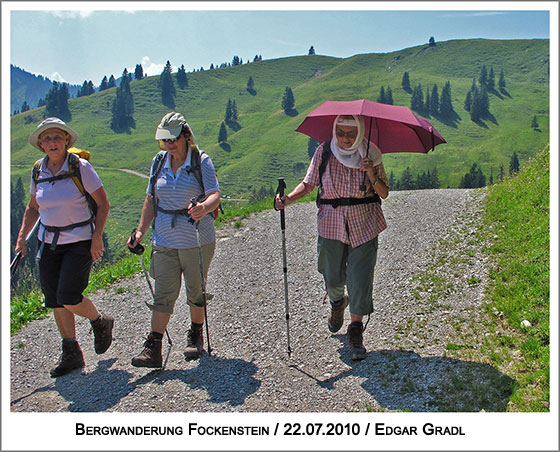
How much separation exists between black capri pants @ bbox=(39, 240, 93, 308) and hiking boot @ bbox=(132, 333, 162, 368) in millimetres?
1035

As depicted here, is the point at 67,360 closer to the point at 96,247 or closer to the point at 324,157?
the point at 96,247

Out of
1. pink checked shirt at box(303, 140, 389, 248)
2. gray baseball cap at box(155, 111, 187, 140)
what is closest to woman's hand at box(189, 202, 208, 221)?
gray baseball cap at box(155, 111, 187, 140)

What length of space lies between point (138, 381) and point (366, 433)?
118 inches

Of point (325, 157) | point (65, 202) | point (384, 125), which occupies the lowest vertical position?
point (65, 202)

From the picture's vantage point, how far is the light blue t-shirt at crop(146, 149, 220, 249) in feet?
21.0

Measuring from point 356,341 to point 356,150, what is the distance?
2.46m

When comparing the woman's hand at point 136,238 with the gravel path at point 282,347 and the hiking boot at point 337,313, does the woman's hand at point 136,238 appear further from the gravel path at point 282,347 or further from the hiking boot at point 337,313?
the hiking boot at point 337,313

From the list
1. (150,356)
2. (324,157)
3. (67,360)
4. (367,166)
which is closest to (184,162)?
(324,157)

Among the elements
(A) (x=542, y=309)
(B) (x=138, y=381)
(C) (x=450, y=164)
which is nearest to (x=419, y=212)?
(A) (x=542, y=309)

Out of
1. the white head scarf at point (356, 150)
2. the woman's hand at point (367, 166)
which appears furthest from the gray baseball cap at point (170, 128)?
the woman's hand at point (367, 166)

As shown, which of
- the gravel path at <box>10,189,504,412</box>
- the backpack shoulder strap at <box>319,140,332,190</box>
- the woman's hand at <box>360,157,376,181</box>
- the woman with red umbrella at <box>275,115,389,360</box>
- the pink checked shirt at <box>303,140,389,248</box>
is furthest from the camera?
the backpack shoulder strap at <box>319,140,332,190</box>

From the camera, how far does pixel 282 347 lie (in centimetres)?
745

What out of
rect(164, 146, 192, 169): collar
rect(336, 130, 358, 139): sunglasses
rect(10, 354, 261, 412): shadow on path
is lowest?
rect(10, 354, 261, 412): shadow on path

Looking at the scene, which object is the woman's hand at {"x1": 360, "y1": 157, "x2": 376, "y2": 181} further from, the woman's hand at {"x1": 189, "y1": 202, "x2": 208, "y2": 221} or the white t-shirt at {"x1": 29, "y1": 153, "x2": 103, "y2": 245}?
the white t-shirt at {"x1": 29, "y1": 153, "x2": 103, "y2": 245}
